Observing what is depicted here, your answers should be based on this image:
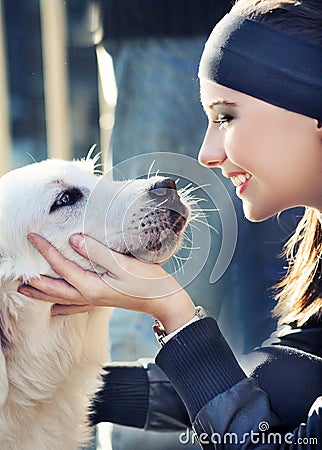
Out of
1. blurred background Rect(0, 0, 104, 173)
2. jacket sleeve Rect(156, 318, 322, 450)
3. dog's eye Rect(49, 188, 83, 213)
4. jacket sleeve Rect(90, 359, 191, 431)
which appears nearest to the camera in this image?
jacket sleeve Rect(156, 318, 322, 450)

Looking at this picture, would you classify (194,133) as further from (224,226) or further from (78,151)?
(224,226)

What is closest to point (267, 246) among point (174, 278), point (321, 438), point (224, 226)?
point (224, 226)

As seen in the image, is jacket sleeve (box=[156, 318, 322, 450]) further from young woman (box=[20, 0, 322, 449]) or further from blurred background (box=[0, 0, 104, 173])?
blurred background (box=[0, 0, 104, 173])

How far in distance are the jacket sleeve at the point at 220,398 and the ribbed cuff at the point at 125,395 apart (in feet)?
1.67

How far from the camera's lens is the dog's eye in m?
1.45

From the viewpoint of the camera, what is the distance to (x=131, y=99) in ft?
6.49

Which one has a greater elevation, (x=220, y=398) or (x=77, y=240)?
(x=77, y=240)

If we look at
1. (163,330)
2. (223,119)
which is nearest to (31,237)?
(163,330)

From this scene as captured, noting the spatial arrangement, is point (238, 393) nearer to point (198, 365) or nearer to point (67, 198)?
point (198, 365)

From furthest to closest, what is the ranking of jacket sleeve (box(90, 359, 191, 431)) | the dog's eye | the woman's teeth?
jacket sleeve (box(90, 359, 191, 431)), the dog's eye, the woman's teeth

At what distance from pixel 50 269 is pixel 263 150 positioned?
46 cm

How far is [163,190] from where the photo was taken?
1336mm

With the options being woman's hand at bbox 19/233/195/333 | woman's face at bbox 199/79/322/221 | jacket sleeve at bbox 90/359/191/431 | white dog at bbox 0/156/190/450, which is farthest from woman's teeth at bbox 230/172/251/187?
jacket sleeve at bbox 90/359/191/431

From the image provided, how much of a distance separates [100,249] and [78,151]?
2.25 feet
